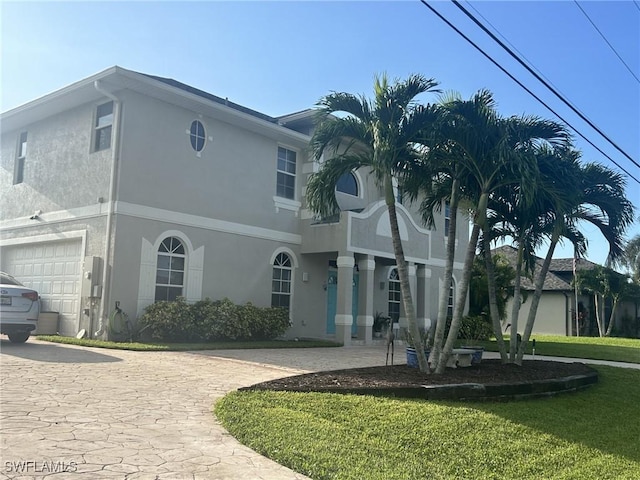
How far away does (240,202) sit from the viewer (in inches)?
686

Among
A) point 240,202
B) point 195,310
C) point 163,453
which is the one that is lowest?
point 163,453

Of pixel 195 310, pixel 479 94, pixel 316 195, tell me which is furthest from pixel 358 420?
pixel 195 310

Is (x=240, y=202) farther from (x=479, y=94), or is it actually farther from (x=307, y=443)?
(x=307, y=443)

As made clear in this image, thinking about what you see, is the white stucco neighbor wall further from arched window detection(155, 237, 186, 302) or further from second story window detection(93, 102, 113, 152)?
second story window detection(93, 102, 113, 152)

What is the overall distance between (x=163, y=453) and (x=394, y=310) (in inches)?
750

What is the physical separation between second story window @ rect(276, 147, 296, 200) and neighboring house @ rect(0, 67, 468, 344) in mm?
57

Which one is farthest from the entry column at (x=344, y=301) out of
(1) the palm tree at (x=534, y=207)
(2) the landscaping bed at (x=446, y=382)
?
(2) the landscaping bed at (x=446, y=382)

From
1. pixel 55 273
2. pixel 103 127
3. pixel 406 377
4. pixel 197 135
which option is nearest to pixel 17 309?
pixel 55 273

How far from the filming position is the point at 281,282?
18625 mm

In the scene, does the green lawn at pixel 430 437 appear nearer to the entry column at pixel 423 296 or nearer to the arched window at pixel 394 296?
the entry column at pixel 423 296

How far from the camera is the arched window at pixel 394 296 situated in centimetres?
2319

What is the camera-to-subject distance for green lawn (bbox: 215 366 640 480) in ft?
16.6

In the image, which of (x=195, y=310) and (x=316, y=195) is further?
(x=195, y=310)

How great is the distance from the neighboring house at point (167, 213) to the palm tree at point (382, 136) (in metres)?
6.53
